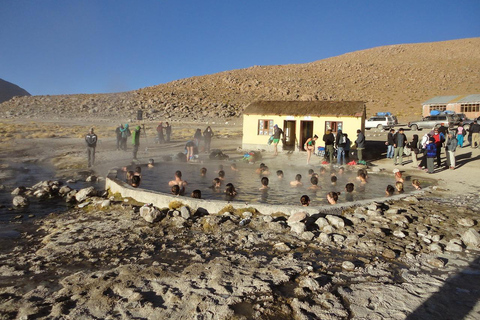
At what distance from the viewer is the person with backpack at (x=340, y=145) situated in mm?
16656

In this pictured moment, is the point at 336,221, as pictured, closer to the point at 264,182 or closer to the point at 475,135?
the point at 264,182

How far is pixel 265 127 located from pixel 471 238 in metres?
15.8

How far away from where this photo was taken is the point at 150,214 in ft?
26.3

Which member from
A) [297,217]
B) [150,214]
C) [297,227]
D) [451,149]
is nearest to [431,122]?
[451,149]

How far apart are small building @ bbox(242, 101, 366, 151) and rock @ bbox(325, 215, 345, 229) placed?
12.5 metres

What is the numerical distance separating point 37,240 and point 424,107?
49738 mm

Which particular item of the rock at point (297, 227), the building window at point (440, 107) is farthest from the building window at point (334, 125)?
the building window at point (440, 107)

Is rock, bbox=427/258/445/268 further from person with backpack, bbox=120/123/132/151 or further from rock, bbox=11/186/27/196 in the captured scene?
person with backpack, bbox=120/123/132/151

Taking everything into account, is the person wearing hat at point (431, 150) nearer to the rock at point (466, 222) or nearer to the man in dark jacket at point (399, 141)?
the man in dark jacket at point (399, 141)

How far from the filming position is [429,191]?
1095 centimetres

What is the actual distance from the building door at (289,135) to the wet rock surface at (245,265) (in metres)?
13.4

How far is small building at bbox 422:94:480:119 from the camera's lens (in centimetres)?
4206

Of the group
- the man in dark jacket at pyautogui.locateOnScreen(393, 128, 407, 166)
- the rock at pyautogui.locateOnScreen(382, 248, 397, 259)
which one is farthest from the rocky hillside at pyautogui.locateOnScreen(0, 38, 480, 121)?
the rock at pyautogui.locateOnScreen(382, 248, 397, 259)

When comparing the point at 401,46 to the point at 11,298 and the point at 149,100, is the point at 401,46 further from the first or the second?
the point at 11,298
